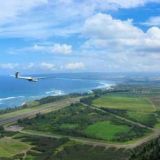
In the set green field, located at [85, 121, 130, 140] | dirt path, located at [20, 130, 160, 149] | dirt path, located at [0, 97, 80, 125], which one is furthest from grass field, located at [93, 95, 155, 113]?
dirt path, located at [20, 130, 160, 149]

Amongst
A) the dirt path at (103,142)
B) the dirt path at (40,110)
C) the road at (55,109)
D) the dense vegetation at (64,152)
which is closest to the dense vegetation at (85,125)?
the dirt path at (103,142)

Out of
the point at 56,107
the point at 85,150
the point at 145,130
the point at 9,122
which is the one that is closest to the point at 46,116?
the point at 9,122

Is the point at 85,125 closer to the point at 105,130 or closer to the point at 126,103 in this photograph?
the point at 105,130

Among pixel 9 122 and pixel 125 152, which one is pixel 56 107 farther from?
pixel 125 152

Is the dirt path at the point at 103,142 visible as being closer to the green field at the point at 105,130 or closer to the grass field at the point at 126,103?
the green field at the point at 105,130

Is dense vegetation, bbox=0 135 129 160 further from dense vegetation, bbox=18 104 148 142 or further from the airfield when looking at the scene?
dense vegetation, bbox=18 104 148 142

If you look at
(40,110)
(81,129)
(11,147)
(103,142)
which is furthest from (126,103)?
(11,147)
